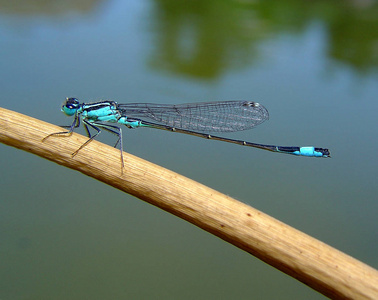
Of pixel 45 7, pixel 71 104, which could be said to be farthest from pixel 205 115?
pixel 45 7

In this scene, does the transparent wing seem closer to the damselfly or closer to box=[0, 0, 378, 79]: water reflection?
the damselfly

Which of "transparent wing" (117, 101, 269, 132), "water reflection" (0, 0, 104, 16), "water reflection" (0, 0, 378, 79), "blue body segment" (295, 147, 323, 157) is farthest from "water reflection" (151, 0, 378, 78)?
"blue body segment" (295, 147, 323, 157)

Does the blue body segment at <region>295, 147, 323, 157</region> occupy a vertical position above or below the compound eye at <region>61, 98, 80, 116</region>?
below

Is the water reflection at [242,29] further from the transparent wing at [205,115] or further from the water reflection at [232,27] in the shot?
the transparent wing at [205,115]

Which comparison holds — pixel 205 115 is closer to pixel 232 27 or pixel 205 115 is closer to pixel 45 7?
pixel 232 27

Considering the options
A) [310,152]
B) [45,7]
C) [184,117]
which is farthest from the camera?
[45,7]

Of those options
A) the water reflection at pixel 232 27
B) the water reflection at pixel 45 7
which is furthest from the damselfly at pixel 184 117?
the water reflection at pixel 45 7
